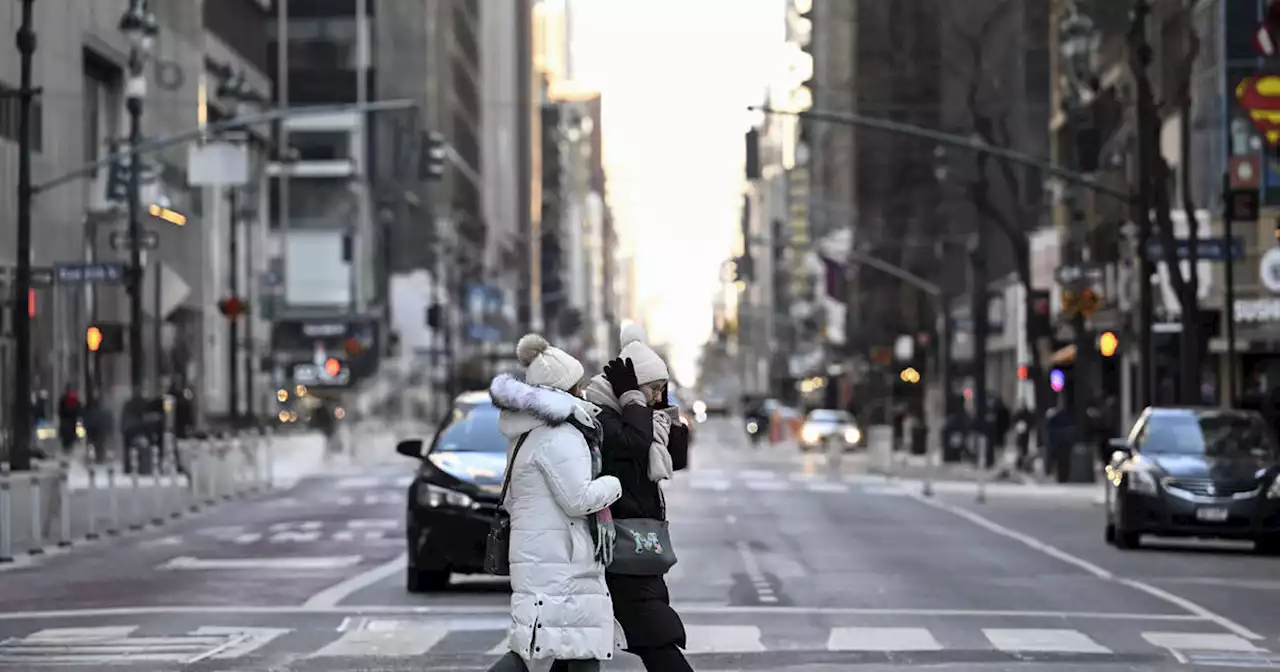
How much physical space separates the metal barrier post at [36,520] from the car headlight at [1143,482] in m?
12.2

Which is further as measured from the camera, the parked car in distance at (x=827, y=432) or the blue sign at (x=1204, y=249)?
the parked car in distance at (x=827, y=432)

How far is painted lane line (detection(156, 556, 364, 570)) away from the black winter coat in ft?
48.4

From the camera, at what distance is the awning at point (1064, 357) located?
260ft

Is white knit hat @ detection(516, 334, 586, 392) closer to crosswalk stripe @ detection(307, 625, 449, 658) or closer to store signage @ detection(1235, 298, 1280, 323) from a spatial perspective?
crosswalk stripe @ detection(307, 625, 449, 658)

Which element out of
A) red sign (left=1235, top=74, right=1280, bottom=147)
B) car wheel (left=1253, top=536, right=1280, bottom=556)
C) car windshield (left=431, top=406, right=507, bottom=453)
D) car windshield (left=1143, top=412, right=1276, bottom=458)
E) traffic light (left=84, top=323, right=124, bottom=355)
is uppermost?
red sign (left=1235, top=74, right=1280, bottom=147)

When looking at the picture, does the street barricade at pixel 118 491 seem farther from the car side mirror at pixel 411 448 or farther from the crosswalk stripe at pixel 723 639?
the crosswalk stripe at pixel 723 639

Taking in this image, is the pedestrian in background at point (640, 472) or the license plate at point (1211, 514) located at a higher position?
the pedestrian in background at point (640, 472)

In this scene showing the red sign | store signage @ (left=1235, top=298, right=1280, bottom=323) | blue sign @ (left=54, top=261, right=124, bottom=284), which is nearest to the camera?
→ the red sign

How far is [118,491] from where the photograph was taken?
41969 millimetres

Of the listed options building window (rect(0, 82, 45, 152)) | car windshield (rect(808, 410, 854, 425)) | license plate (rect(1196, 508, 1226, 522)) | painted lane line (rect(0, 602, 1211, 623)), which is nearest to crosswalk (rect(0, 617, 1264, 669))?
painted lane line (rect(0, 602, 1211, 623))

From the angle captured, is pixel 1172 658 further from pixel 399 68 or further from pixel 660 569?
pixel 399 68

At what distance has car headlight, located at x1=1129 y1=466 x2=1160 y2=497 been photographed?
28.0 m

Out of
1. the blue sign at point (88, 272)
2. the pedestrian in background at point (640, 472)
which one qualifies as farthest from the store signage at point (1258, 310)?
the pedestrian in background at point (640, 472)

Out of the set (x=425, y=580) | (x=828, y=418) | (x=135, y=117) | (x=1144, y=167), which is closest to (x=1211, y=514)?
(x=425, y=580)
